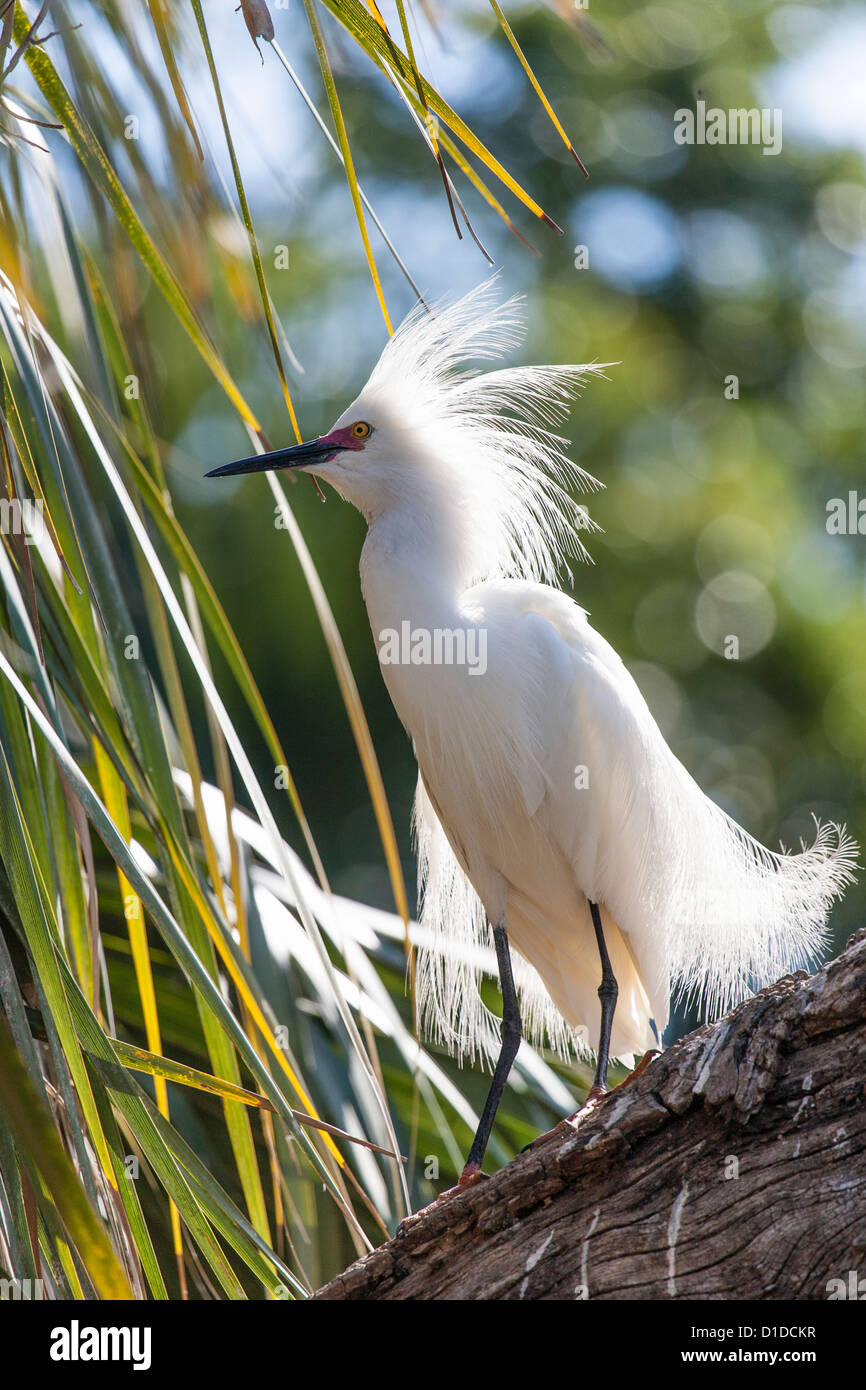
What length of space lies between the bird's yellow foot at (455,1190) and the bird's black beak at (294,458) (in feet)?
4.24

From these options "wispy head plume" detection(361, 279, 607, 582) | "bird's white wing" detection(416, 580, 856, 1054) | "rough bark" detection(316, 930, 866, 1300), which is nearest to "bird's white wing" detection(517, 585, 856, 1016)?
"bird's white wing" detection(416, 580, 856, 1054)

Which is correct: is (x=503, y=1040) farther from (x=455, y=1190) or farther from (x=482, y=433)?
(x=482, y=433)

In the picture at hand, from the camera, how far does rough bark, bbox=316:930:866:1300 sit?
1315 millimetres

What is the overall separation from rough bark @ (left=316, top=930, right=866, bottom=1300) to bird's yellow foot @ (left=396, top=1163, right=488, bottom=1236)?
4.6 inches

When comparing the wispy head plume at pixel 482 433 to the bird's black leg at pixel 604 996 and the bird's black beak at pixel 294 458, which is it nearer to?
the bird's black beak at pixel 294 458

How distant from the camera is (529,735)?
228 cm

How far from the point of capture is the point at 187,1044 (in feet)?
6.82

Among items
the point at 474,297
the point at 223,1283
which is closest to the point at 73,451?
the point at 223,1283

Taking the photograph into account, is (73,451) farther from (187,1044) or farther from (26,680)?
(187,1044)

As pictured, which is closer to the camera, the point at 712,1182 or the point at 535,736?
the point at 712,1182

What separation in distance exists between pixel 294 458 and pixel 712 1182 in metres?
1.52

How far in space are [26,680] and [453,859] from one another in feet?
4.79

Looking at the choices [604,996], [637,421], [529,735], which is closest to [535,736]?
[529,735]

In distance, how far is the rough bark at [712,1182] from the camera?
1.32 meters
